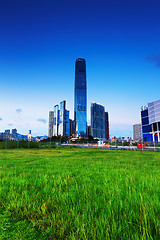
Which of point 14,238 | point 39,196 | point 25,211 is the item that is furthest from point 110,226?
point 39,196

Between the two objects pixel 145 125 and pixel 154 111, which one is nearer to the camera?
pixel 154 111

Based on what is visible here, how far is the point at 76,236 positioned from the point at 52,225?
1.20 ft

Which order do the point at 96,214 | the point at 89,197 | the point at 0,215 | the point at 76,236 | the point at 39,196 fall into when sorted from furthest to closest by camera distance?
1. the point at 39,196
2. the point at 89,197
3. the point at 0,215
4. the point at 96,214
5. the point at 76,236

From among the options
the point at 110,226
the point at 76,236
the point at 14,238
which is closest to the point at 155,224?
the point at 110,226

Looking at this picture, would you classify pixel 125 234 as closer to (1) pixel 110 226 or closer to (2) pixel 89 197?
(1) pixel 110 226

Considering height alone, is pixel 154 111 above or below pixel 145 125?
above

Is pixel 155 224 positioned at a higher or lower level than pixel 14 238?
higher

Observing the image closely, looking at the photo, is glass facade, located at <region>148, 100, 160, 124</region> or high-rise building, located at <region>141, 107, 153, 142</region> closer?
glass facade, located at <region>148, 100, 160, 124</region>

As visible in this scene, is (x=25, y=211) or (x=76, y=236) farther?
(x=25, y=211)

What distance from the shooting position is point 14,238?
134 centimetres

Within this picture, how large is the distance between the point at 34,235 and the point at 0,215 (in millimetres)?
704

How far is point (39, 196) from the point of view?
2.31 metres

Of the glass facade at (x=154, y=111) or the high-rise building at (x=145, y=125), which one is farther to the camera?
the high-rise building at (x=145, y=125)

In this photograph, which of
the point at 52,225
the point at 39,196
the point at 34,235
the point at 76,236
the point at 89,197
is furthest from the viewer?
the point at 39,196
